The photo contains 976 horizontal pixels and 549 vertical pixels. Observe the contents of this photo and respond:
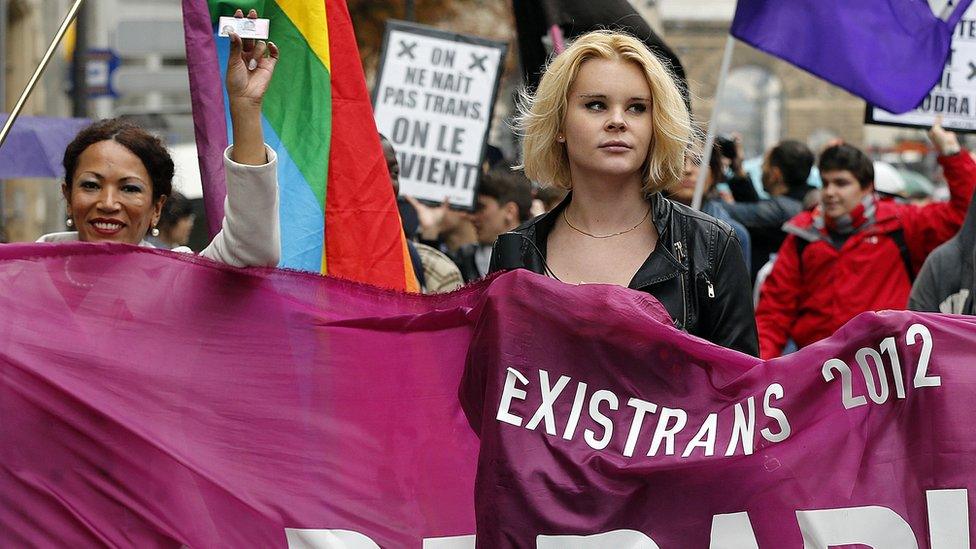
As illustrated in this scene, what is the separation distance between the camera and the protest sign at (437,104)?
31.7ft

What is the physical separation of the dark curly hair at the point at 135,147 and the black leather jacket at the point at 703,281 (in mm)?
1361

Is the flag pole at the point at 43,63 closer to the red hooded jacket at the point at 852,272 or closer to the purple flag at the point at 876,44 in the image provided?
the purple flag at the point at 876,44

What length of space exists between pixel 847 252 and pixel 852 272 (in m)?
0.10

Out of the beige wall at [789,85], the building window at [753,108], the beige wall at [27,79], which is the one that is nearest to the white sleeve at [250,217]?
the beige wall at [27,79]

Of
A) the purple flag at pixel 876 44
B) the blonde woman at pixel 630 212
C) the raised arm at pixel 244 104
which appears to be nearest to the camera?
the raised arm at pixel 244 104

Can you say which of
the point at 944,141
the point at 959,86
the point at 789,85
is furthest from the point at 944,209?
the point at 789,85

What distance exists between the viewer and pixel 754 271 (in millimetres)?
9719

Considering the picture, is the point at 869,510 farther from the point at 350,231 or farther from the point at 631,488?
the point at 350,231

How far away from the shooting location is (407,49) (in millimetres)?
10172

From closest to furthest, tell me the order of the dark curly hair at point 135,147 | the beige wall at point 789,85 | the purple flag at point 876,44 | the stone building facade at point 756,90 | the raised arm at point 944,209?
the dark curly hair at point 135,147 < the purple flag at point 876,44 < the raised arm at point 944,209 < the stone building facade at point 756,90 < the beige wall at point 789,85

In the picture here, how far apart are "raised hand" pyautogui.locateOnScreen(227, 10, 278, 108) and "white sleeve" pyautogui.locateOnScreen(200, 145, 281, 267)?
0.40 ft

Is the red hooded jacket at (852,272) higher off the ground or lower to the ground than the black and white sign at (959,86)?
lower

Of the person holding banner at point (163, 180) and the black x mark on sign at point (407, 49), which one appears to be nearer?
the person holding banner at point (163, 180)

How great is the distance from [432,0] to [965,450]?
32.0 meters
